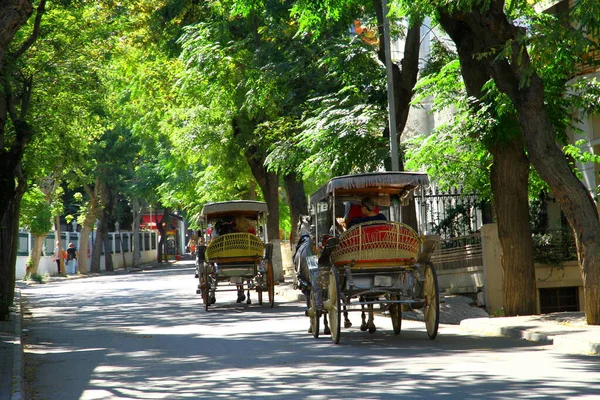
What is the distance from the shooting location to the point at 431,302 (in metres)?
14.0

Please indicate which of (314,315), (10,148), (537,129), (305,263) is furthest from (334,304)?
(10,148)

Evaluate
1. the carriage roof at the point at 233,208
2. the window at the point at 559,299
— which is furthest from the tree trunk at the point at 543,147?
the carriage roof at the point at 233,208

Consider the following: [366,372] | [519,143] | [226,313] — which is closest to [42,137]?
[226,313]

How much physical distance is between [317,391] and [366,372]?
1402mm

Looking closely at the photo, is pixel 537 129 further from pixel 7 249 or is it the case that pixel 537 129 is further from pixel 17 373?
pixel 7 249

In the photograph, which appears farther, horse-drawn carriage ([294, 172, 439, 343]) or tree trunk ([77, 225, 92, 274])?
tree trunk ([77, 225, 92, 274])

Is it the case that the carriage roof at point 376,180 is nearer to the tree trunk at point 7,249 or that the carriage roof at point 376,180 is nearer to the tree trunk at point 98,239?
the tree trunk at point 7,249

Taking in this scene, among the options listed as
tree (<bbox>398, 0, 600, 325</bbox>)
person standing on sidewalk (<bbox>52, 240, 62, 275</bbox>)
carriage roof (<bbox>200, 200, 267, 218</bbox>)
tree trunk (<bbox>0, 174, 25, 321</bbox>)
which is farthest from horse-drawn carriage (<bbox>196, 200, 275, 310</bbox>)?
person standing on sidewalk (<bbox>52, 240, 62, 275</bbox>)

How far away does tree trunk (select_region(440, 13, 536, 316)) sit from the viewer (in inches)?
666

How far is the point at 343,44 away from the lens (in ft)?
73.3

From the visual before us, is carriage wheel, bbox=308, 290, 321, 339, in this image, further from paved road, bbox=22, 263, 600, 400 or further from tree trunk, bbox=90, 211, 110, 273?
tree trunk, bbox=90, 211, 110, 273

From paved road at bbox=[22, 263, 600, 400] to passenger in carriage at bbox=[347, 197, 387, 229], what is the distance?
1.82 metres

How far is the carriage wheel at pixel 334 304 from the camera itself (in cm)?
1357

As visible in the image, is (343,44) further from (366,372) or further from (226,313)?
(366,372)
